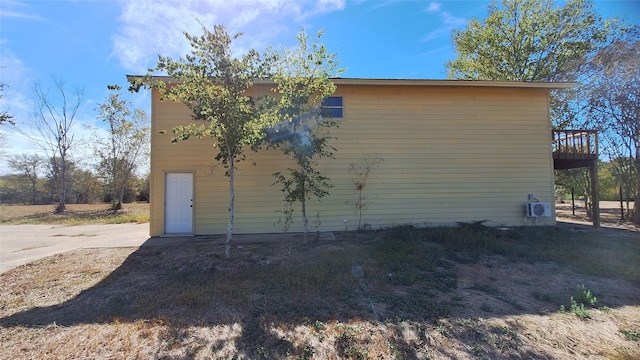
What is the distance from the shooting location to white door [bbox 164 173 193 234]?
838cm

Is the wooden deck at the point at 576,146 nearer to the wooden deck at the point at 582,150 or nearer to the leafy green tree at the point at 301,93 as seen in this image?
the wooden deck at the point at 582,150

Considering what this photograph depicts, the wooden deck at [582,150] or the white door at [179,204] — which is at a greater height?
the wooden deck at [582,150]

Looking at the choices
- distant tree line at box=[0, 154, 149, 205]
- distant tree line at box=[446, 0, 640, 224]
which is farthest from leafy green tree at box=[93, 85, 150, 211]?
distant tree line at box=[446, 0, 640, 224]

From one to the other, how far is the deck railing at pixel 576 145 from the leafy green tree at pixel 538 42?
380cm

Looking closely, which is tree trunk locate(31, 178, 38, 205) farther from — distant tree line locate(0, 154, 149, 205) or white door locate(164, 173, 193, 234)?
white door locate(164, 173, 193, 234)

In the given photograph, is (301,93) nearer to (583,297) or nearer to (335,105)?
(335,105)

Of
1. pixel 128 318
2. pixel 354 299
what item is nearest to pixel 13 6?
pixel 128 318

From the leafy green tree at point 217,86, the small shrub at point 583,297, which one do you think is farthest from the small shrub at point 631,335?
the leafy green tree at point 217,86

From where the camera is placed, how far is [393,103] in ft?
29.7

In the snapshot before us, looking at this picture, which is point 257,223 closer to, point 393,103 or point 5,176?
point 393,103

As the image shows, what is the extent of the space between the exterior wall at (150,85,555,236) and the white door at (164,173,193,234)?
174 millimetres

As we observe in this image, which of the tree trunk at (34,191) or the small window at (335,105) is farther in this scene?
the tree trunk at (34,191)

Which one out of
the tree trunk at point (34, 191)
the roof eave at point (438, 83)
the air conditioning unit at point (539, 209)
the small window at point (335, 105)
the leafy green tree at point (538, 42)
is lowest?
the air conditioning unit at point (539, 209)

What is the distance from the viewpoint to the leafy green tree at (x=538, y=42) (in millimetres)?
13820
